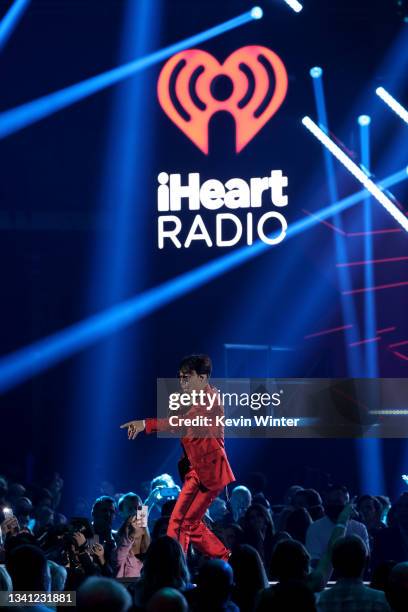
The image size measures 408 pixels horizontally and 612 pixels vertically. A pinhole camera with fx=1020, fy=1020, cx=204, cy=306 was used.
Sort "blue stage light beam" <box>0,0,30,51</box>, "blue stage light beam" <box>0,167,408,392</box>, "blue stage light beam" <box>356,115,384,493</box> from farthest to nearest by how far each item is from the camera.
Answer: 1. "blue stage light beam" <box>0,167,408,392</box>
2. "blue stage light beam" <box>356,115,384,493</box>
3. "blue stage light beam" <box>0,0,30,51</box>

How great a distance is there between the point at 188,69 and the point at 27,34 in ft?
6.71

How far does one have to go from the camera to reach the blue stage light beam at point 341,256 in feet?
39.5

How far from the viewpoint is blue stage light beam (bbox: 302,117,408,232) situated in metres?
11.2

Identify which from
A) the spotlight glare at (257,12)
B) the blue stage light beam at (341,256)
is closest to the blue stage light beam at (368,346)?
the blue stage light beam at (341,256)

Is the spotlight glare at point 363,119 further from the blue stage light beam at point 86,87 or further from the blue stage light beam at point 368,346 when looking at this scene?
the blue stage light beam at point 86,87

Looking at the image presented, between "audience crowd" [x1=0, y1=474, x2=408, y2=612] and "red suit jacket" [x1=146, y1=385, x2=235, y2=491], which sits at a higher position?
"red suit jacket" [x1=146, y1=385, x2=235, y2=491]

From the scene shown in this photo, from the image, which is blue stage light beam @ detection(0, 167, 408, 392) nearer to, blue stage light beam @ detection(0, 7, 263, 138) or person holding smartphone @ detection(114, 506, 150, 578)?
blue stage light beam @ detection(0, 7, 263, 138)

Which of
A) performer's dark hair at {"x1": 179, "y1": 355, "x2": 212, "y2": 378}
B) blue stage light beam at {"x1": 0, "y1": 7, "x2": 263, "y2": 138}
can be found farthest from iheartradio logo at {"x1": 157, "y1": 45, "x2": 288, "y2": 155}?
performer's dark hair at {"x1": 179, "y1": 355, "x2": 212, "y2": 378}

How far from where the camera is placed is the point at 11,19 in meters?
11.5

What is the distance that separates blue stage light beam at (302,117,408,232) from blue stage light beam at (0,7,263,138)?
4.75 feet

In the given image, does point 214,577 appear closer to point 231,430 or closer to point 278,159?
point 231,430

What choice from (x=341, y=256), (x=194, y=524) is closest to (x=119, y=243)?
(x=341, y=256)

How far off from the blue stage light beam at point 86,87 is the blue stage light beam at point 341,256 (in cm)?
124

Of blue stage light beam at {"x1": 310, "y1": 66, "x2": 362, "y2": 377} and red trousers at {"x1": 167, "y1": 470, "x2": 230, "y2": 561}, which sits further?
blue stage light beam at {"x1": 310, "y1": 66, "x2": 362, "y2": 377}
